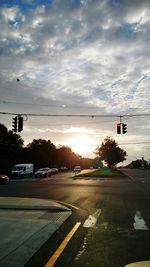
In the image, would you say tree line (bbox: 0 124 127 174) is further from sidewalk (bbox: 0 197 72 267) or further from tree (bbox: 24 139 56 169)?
sidewalk (bbox: 0 197 72 267)

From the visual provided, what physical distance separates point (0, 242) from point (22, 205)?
8.18 metres

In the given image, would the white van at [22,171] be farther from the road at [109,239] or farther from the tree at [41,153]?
the road at [109,239]

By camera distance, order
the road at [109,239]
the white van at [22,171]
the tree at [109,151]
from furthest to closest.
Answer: the tree at [109,151] < the white van at [22,171] < the road at [109,239]

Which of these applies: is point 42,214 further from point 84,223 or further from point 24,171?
point 24,171

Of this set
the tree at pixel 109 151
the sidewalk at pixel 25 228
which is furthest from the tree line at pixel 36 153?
the sidewalk at pixel 25 228

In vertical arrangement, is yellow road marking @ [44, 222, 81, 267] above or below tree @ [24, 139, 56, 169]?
below

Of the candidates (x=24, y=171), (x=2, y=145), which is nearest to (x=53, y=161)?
(x=2, y=145)

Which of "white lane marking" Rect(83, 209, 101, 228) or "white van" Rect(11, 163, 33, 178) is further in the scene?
"white van" Rect(11, 163, 33, 178)

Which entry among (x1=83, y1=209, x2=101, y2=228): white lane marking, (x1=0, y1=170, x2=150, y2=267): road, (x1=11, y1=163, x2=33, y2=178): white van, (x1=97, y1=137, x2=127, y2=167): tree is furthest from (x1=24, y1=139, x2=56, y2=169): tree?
(x1=0, y1=170, x2=150, y2=267): road

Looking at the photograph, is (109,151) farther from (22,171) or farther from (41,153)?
(22,171)

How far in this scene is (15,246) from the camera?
9188 mm

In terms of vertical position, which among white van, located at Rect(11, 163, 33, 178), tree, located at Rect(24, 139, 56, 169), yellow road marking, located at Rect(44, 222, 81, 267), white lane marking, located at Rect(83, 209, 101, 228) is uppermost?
tree, located at Rect(24, 139, 56, 169)

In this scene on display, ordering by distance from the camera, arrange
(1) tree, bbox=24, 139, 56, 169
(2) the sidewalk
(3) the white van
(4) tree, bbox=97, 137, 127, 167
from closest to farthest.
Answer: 1. (2) the sidewalk
2. (3) the white van
3. (1) tree, bbox=24, 139, 56, 169
4. (4) tree, bbox=97, 137, 127, 167

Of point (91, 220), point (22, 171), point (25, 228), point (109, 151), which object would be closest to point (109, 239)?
point (25, 228)
